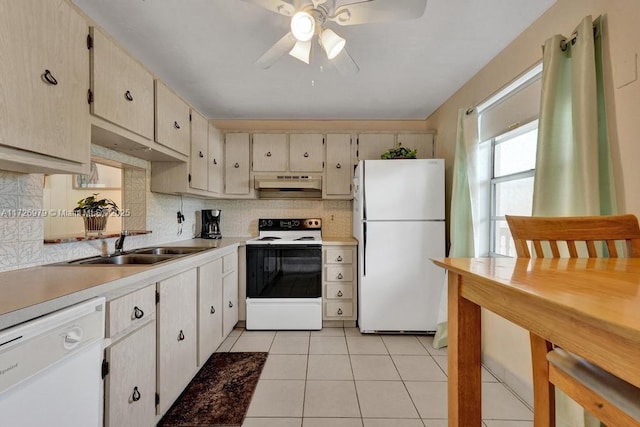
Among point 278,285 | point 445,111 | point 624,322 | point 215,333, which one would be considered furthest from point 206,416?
point 445,111

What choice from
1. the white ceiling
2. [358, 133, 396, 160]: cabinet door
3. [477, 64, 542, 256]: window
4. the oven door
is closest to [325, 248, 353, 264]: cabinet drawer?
the oven door

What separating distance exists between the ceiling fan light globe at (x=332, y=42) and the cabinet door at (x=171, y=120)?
3.92 ft

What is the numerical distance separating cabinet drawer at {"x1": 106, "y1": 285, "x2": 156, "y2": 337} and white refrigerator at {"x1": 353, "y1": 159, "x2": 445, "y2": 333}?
1.90m

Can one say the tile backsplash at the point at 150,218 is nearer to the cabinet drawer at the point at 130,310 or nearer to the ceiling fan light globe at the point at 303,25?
the cabinet drawer at the point at 130,310

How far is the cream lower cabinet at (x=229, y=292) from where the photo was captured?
264cm

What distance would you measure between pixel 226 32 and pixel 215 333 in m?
2.25

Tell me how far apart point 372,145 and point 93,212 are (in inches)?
105

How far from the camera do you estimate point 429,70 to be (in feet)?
7.93

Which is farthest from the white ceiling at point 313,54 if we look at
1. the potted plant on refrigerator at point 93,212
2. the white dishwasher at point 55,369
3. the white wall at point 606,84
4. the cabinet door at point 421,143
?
the white dishwasher at point 55,369

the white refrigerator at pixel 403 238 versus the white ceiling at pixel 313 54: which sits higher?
the white ceiling at pixel 313 54

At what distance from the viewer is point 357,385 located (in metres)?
2.06

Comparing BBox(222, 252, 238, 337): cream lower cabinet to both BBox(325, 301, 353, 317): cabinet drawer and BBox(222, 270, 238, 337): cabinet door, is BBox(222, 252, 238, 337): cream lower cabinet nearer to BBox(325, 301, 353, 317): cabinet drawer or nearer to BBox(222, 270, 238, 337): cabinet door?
BBox(222, 270, 238, 337): cabinet door

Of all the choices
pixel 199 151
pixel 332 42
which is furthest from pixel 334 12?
pixel 199 151

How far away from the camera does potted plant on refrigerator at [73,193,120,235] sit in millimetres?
1867
